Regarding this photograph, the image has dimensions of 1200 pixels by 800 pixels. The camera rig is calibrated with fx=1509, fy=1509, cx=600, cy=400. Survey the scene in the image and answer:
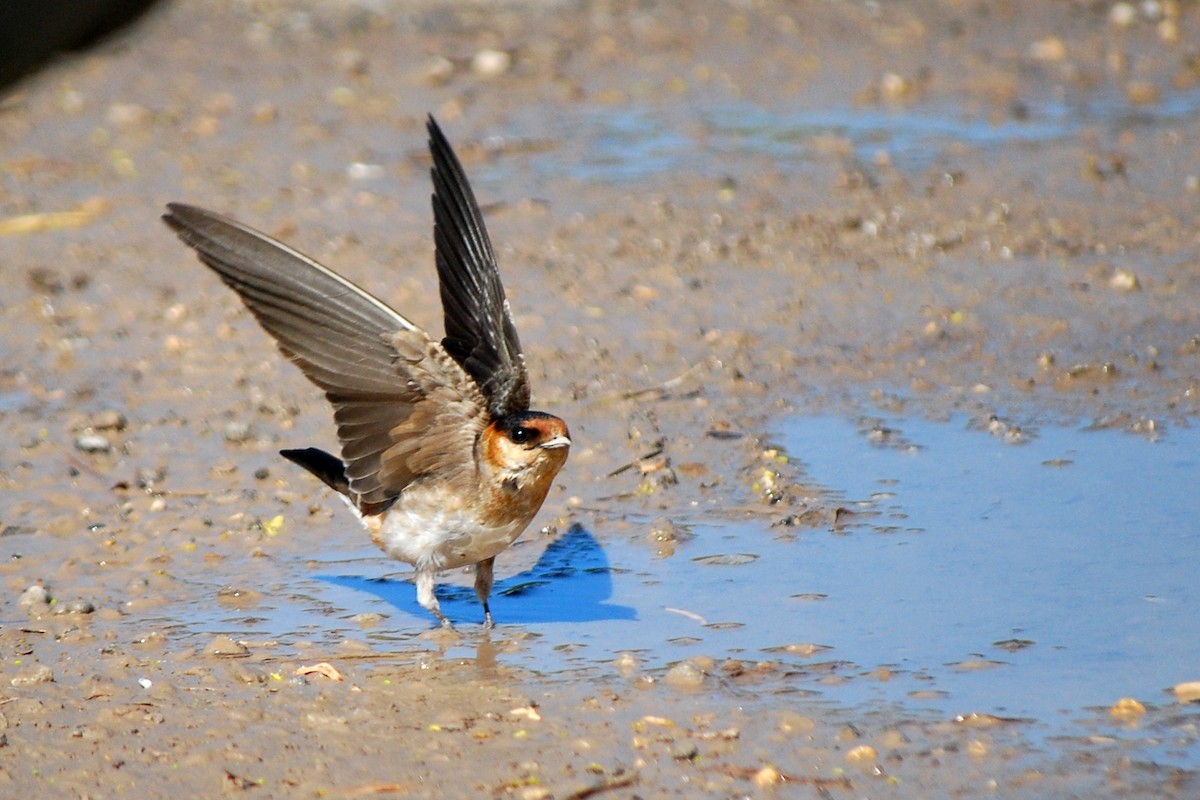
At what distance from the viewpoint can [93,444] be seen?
6.39 meters

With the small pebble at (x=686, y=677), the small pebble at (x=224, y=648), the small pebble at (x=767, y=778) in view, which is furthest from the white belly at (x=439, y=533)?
the small pebble at (x=767, y=778)

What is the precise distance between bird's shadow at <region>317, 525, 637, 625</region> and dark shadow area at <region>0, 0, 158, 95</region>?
12.3 ft

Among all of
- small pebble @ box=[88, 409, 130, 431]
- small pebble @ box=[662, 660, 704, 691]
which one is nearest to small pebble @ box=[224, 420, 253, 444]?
small pebble @ box=[88, 409, 130, 431]

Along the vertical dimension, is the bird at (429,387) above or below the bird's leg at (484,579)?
above

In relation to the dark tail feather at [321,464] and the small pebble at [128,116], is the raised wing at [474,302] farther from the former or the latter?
the small pebble at [128,116]

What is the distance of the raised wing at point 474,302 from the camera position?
4.95m

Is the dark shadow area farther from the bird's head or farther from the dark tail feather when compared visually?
the dark tail feather

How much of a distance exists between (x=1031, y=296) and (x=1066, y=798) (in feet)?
15.1

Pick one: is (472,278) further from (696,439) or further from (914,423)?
(914,423)

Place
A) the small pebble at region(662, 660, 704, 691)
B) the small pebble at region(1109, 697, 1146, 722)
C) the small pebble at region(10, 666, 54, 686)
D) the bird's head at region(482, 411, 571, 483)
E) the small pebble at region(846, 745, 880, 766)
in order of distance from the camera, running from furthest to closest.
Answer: the bird's head at region(482, 411, 571, 483) < the small pebble at region(10, 666, 54, 686) < the small pebble at region(662, 660, 704, 691) < the small pebble at region(1109, 697, 1146, 722) < the small pebble at region(846, 745, 880, 766)

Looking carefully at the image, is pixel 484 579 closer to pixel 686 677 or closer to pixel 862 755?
pixel 686 677

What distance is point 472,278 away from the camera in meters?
5.02

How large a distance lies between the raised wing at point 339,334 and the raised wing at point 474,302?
18 cm

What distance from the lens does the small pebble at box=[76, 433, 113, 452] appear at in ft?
21.0
